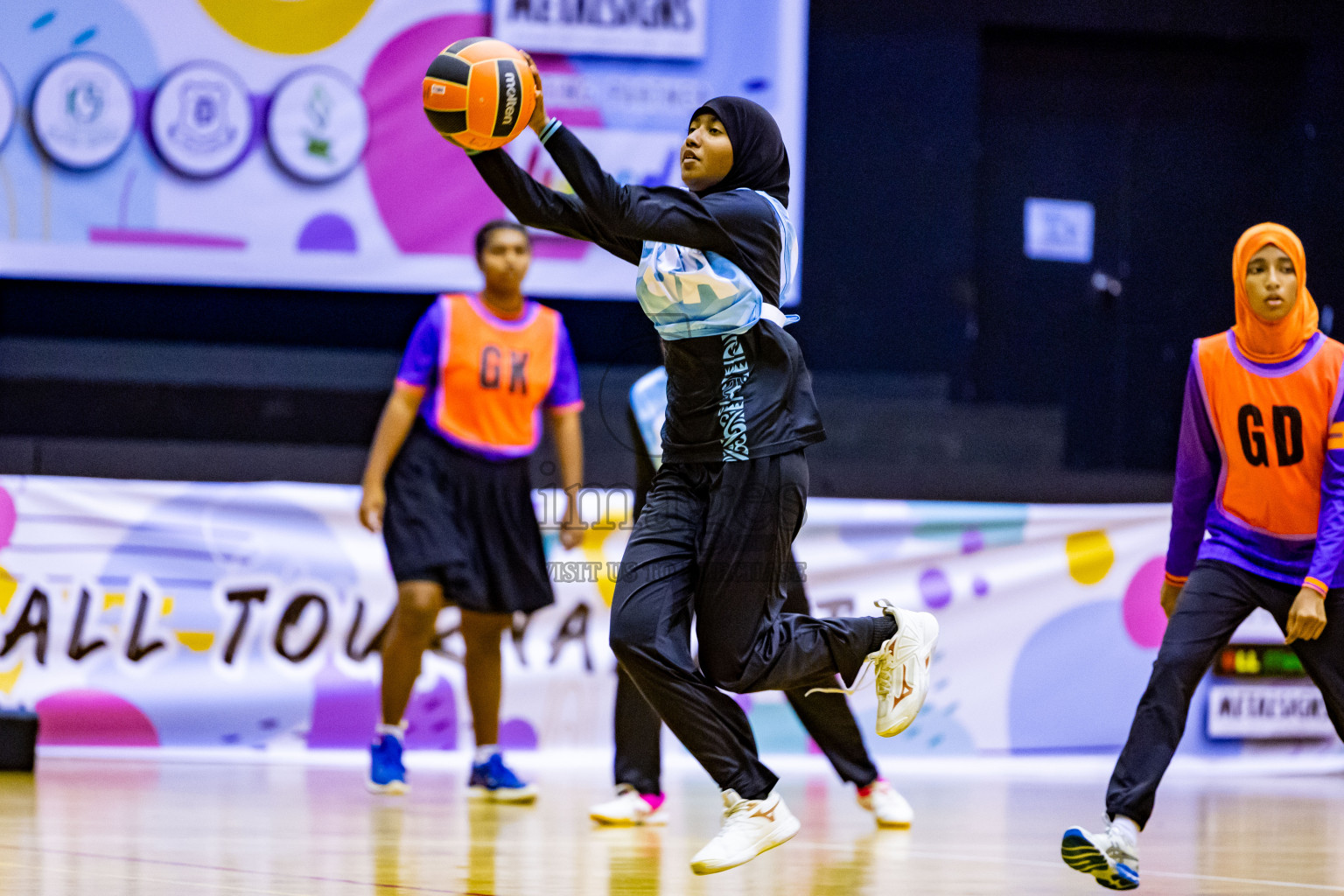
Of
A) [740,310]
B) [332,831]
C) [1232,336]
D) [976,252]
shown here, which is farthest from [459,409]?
[976,252]

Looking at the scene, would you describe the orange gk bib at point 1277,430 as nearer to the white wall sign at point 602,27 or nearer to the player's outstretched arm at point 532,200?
the player's outstretched arm at point 532,200

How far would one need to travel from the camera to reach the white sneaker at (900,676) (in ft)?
11.8

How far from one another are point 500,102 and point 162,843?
7.02 feet

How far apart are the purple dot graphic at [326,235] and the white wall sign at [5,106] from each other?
1387mm

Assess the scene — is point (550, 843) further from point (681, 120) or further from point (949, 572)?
point (681, 120)

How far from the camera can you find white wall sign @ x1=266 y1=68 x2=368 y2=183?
290 inches

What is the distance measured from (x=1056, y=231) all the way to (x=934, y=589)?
2829 millimetres

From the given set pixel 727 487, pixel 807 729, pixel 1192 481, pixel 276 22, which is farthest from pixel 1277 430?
pixel 276 22

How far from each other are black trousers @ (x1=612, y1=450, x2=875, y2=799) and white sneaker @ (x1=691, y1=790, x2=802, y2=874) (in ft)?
0.10

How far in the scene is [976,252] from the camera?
8.66 metres

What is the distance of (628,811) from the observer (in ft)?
15.3

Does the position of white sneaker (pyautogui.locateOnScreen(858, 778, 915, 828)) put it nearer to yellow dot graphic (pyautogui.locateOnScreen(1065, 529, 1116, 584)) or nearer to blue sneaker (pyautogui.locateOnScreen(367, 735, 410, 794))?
blue sneaker (pyautogui.locateOnScreen(367, 735, 410, 794))

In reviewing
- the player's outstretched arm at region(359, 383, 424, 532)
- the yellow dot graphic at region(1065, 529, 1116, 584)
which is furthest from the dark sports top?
the yellow dot graphic at region(1065, 529, 1116, 584)

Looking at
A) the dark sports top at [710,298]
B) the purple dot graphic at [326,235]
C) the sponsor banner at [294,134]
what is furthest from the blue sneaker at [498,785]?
the purple dot graphic at [326,235]
